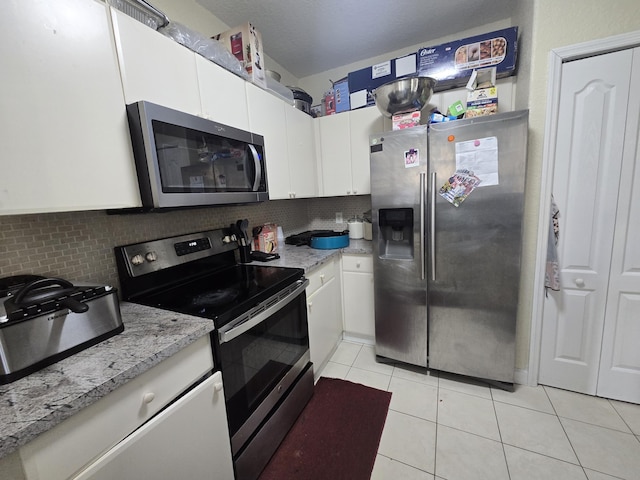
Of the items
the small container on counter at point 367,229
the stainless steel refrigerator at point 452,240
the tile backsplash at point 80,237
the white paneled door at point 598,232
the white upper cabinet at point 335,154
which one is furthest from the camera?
the small container on counter at point 367,229

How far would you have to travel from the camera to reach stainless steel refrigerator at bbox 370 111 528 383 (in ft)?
4.73

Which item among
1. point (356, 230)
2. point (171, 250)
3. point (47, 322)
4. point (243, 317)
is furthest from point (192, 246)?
point (356, 230)

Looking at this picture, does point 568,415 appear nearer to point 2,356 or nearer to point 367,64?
point 2,356

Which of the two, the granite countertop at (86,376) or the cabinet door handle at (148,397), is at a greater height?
the granite countertop at (86,376)

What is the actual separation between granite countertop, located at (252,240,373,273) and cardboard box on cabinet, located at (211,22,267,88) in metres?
1.15

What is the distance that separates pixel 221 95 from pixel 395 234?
4.54 ft

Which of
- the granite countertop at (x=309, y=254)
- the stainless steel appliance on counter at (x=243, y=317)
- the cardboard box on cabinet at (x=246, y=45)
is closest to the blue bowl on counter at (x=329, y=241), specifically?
the granite countertop at (x=309, y=254)

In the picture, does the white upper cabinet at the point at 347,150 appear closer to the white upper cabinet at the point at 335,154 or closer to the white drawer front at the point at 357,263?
the white upper cabinet at the point at 335,154

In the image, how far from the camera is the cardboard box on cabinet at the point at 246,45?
147 cm

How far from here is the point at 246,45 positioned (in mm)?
1489

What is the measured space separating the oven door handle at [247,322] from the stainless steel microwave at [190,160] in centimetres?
54

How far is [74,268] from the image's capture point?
1.07 m

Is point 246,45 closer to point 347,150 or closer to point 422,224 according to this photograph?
point 347,150

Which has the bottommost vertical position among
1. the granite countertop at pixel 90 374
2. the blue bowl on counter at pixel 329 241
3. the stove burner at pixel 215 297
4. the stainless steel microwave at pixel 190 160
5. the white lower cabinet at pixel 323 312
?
the white lower cabinet at pixel 323 312
